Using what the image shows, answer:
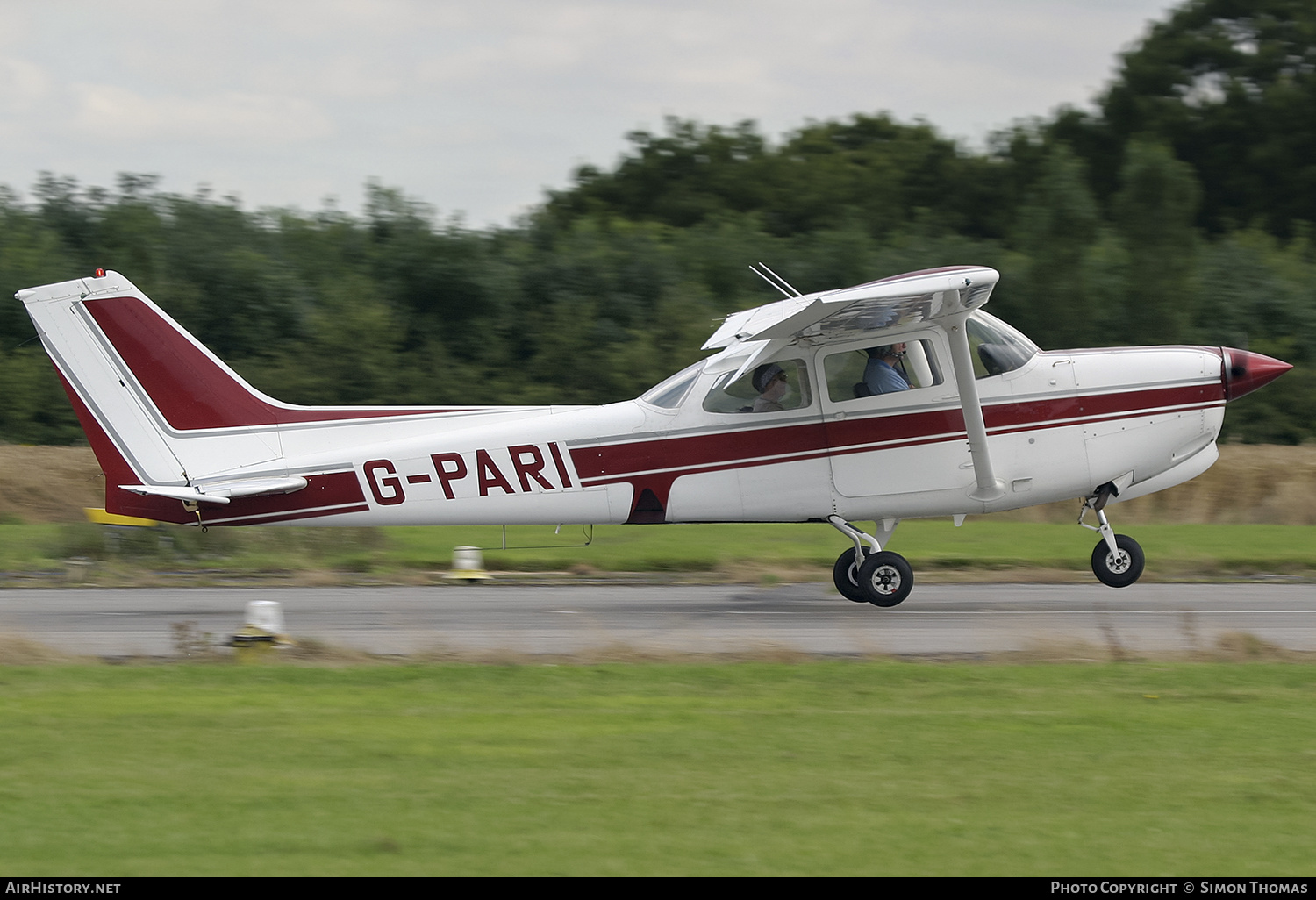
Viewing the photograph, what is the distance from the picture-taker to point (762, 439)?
11.6 m

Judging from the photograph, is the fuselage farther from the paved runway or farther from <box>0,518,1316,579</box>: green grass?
<box>0,518,1316,579</box>: green grass

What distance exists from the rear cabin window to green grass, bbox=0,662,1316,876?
136 inches

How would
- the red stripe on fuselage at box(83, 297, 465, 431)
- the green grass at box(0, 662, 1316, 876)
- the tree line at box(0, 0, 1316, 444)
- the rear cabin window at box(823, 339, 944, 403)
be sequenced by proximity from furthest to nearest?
the tree line at box(0, 0, 1316, 444) → the rear cabin window at box(823, 339, 944, 403) → the red stripe on fuselage at box(83, 297, 465, 431) → the green grass at box(0, 662, 1316, 876)

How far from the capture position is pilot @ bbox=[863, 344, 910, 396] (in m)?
11.6

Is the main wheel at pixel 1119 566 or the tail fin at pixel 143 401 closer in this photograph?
the tail fin at pixel 143 401

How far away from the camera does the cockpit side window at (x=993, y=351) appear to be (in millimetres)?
11625

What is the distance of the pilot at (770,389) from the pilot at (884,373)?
0.72m

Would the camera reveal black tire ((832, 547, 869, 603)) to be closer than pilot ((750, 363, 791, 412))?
No

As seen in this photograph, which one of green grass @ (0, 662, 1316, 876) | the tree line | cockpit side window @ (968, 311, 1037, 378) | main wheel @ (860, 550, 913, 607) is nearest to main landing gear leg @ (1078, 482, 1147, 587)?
cockpit side window @ (968, 311, 1037, 378)

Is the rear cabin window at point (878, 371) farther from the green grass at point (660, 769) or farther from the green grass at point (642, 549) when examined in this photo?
the green grass at point (660, 769)

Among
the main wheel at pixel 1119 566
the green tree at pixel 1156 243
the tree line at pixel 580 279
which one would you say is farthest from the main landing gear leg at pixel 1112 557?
the green tree at pixel 1156 243

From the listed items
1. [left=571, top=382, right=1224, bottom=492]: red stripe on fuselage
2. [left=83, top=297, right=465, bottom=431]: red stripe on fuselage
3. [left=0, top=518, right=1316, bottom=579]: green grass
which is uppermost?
[left=83, top=297, right=465, bottom=431]: red stripe on fuselage

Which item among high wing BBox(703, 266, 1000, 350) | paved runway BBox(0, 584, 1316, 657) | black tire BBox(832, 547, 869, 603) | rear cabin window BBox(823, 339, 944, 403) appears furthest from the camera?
black tire BBox(832, 547, 869, 603)

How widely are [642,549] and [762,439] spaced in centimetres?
431
